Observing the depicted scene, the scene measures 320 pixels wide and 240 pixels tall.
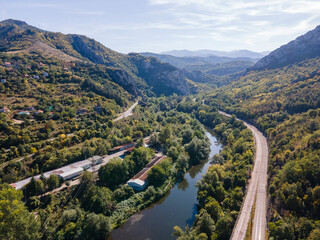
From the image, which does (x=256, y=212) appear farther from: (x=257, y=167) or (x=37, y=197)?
(x=37, y=197)

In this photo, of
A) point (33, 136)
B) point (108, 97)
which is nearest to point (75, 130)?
point (33, 136)

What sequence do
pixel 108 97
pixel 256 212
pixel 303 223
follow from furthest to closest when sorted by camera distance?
pixel 108 97 → pixel 256 212 → pixel 303 223

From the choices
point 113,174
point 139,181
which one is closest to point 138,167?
point 139,181

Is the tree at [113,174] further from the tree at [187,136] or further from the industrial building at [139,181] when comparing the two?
the tree at [187,136]

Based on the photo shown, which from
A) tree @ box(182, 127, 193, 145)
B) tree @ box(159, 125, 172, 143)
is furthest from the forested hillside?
tree @ box(159, 125, 172, 143)

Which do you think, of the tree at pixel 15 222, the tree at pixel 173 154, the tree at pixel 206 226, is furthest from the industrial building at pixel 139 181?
the tree at pixel 15 222

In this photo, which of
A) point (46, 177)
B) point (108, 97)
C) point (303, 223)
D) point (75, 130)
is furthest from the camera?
point (108, 97)
